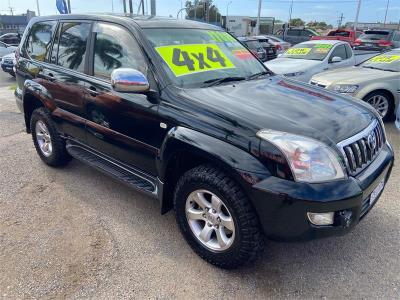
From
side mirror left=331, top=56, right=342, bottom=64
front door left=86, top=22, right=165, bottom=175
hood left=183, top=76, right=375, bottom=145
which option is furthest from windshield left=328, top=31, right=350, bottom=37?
front door left=86, top=22, right=165, bottom=175

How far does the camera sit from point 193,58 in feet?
10.00

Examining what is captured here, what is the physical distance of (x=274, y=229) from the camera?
2271mm

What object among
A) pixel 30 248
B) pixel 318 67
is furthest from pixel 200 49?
pixel 318 67

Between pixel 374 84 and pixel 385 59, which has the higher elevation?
pixel 385 59

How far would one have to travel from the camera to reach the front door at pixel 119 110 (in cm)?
287

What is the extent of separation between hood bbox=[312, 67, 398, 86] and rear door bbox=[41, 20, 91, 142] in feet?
15.0

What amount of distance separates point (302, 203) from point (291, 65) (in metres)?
7.06

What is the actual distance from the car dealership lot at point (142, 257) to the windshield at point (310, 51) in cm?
591

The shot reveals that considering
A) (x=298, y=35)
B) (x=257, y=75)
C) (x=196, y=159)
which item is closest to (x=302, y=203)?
(x=196, y=159)

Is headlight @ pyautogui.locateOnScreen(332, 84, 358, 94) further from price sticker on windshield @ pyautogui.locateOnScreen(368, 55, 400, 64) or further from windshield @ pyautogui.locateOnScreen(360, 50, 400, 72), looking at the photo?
price sticker on windshield @ pyautogui.locateOnScreen(368, 55, 400, 64)

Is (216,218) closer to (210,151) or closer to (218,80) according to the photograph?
(210,151)

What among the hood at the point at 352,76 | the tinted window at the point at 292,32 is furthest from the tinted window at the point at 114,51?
the tinted window at the point at 292,32

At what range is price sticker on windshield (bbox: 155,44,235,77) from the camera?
2.91m

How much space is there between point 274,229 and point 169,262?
3.06 feet
